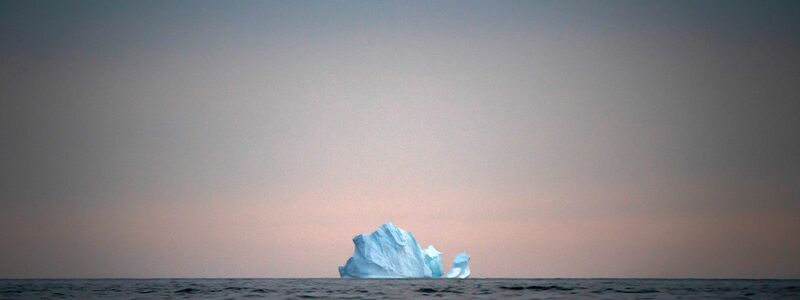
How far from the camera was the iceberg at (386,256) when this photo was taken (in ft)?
262

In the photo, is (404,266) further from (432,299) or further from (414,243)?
(432,299)

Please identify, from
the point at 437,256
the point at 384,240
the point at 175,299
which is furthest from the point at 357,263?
the point at 175,299

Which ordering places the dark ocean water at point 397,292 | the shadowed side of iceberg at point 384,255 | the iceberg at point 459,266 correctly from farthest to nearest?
the iceberg at point 459,266 < the shadowed side of iceberg at point 384,255 < the dark ocean water at point 397,292

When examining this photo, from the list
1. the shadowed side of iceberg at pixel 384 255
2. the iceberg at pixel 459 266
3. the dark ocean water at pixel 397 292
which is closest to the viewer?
the dark ocean water at pixel 397 292

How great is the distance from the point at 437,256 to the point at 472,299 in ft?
140

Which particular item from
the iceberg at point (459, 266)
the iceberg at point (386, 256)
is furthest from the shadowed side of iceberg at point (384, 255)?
the iceberg at point (459, 266)

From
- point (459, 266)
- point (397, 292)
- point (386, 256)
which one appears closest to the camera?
point (397, 292)

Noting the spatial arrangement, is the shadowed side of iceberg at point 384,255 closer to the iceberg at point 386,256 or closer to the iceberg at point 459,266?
the iceberg at point 386,256

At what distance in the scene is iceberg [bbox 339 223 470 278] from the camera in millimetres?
79738

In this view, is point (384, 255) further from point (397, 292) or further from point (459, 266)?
point (397, 292)

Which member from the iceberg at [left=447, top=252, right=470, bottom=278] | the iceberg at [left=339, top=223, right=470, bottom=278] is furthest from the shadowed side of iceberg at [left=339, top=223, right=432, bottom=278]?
the iceberg at [left=447, top=252, right=470, bottom=278]

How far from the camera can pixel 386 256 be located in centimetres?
8088

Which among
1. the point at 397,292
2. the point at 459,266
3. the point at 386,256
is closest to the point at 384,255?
the point at 386,256

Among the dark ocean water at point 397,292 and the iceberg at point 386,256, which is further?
the iceberg at point 386,256
